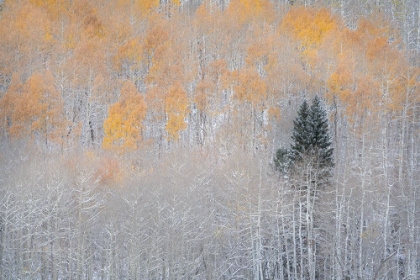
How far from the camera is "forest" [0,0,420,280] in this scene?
1090 inches

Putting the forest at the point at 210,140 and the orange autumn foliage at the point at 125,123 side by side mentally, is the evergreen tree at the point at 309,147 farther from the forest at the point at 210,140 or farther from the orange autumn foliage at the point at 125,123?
the orange autumn foliage at the point at 125,123

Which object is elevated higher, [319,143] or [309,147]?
[319,143]

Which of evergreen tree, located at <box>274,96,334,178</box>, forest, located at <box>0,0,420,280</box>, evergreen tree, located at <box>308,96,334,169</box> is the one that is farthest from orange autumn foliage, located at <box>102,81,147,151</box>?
evergreen tree, located at <box>308,96,334,169</box>

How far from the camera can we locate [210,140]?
38.7 m

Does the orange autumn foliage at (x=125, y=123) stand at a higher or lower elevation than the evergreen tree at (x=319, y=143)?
higher

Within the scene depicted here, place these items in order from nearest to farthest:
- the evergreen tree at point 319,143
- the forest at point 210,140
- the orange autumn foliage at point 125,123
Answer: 1. the forest at point 210,140
2. the evergreen tree at point 319,143
3. the orange autumn foliage at point 125,123

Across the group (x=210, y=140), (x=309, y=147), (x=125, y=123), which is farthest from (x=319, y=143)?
(x=125, y=123)

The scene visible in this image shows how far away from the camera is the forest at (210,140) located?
27688 millimetres

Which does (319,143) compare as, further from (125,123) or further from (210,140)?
(125,123)

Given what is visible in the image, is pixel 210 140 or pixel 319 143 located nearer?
pixel 319 143

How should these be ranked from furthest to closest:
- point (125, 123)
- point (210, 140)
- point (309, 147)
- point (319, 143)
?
point (125, 123)
point (210, 140)
point (319, 143)
point (309, 147)

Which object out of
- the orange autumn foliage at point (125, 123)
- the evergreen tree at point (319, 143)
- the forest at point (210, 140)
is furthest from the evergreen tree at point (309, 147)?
the orange autumn foliage at point (125, 123)

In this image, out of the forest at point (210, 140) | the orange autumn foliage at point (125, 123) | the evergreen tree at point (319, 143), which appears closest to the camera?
the forest at point (210, 140)

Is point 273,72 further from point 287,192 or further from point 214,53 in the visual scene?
point 287,192
